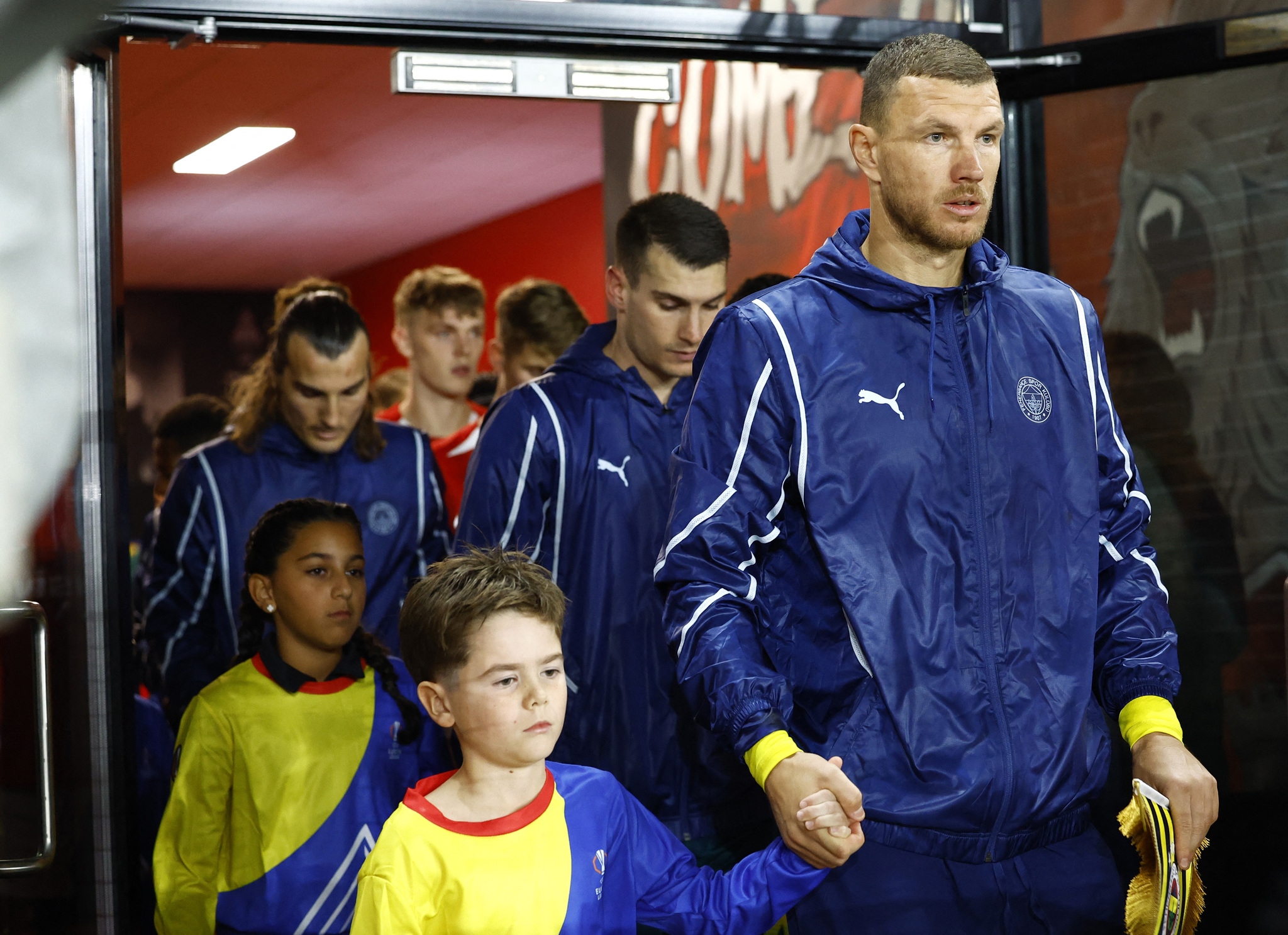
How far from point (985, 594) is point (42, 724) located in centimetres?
155

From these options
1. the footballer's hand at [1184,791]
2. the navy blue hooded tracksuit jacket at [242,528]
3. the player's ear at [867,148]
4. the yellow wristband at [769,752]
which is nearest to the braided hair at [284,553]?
the navy blue hooded tracksuit jacket at [242,528]

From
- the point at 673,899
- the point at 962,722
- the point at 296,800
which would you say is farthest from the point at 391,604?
the point at 962,722

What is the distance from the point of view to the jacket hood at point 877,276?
84.2 inches

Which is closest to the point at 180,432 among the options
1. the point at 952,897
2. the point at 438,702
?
the point at 438,702

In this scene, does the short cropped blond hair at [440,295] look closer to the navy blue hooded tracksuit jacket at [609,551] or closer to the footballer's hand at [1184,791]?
the navy blue hooded tracksuit jacket at [609,551]

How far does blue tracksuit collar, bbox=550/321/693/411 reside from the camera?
10.2ft

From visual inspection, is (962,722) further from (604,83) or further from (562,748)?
(604,83)

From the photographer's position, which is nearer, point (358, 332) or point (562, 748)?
point (562, 748)

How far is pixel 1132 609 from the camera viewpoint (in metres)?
2.15

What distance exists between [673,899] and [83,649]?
45.5 inches

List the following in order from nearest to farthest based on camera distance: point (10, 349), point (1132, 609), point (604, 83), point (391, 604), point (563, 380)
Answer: point (1132, 609)
point (10, 349)
point (604, 83)
point (563, 380)
point (391, 604)

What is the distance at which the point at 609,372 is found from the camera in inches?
123

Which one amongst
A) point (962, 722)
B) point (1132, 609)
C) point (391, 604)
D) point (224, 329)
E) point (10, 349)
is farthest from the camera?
point (224, 329)

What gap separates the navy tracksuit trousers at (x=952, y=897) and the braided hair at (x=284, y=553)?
4.91 feet
